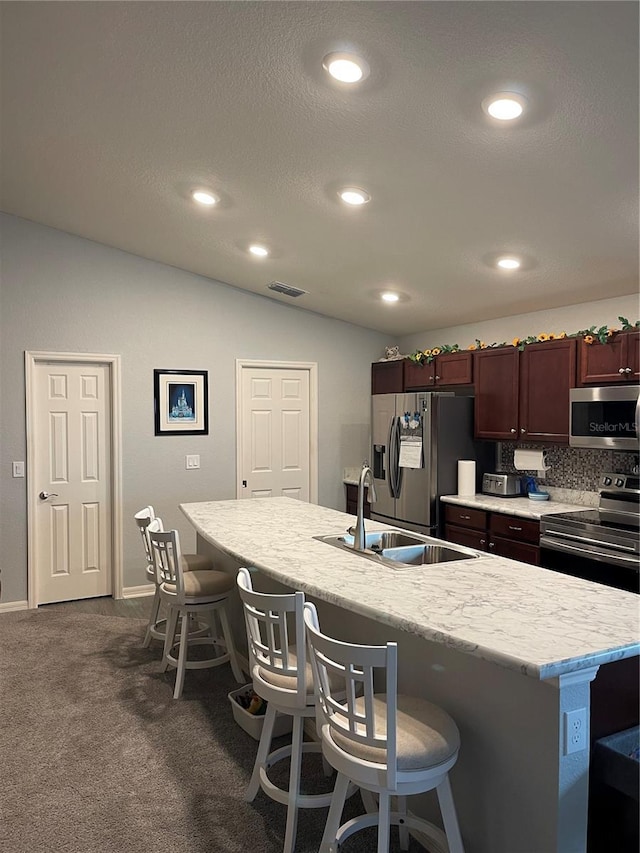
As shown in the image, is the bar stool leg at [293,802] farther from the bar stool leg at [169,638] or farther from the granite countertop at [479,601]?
the bar stool leg at [169,638]

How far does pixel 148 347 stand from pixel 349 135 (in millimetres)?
3069

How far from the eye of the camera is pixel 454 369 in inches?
204

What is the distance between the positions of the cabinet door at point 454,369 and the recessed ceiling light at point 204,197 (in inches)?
90.0

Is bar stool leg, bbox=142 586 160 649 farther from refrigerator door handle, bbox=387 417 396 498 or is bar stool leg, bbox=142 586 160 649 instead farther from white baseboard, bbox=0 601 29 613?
refrigerator door handle, bbox=387 417 396 498

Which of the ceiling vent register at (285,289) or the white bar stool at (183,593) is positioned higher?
the ceiling vent register at (285,289)

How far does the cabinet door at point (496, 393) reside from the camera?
4.65m

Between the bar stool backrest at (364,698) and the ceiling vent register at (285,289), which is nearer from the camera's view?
the bar stool backrest at (364,698)

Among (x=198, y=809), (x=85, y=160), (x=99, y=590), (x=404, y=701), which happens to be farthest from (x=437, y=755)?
(x=99, y=590)

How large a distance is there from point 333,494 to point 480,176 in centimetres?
380

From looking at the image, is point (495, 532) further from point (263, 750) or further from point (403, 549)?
point (263, 750)

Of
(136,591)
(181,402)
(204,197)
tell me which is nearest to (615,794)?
(204,197)

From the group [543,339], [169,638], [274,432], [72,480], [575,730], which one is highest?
[543,339]

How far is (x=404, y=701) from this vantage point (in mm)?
1990

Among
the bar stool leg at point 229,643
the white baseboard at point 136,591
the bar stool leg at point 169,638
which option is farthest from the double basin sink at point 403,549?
the white baseboard at point 136,591
